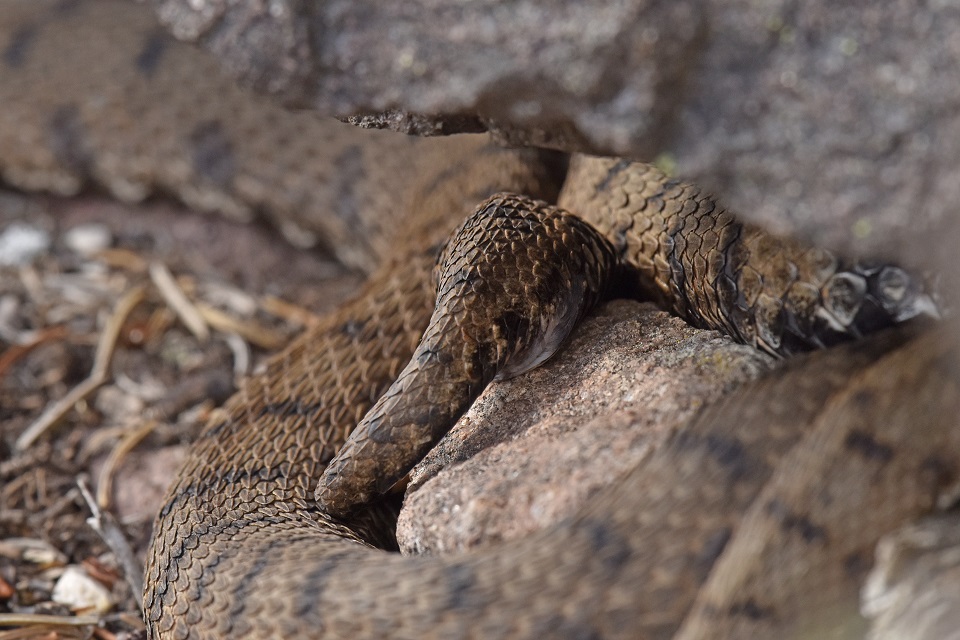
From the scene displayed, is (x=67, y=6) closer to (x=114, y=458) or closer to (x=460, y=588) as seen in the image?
(x=114, y=458)

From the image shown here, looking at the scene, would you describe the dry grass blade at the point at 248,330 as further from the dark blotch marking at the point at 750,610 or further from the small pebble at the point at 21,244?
the dark blotch marking at the point at 750,610

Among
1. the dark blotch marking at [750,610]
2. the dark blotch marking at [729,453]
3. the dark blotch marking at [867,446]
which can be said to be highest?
the dark blotch marking at [867,446]

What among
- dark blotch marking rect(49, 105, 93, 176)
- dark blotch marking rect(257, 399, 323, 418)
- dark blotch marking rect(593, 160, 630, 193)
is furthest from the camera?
dark blotch marking rect(49, 105, 93, 176)

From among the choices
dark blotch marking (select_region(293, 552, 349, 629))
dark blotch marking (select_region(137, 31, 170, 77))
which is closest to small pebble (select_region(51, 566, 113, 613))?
dark blotch marking (select_region(293, 552, 349, 629))

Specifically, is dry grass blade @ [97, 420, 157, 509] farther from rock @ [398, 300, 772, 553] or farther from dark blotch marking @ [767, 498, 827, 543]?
dark blotch marking @ [767, 498, 827, 543]

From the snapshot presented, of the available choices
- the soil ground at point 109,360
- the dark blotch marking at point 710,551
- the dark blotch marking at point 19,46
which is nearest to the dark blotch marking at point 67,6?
the dark blotch marking at point 19,46
